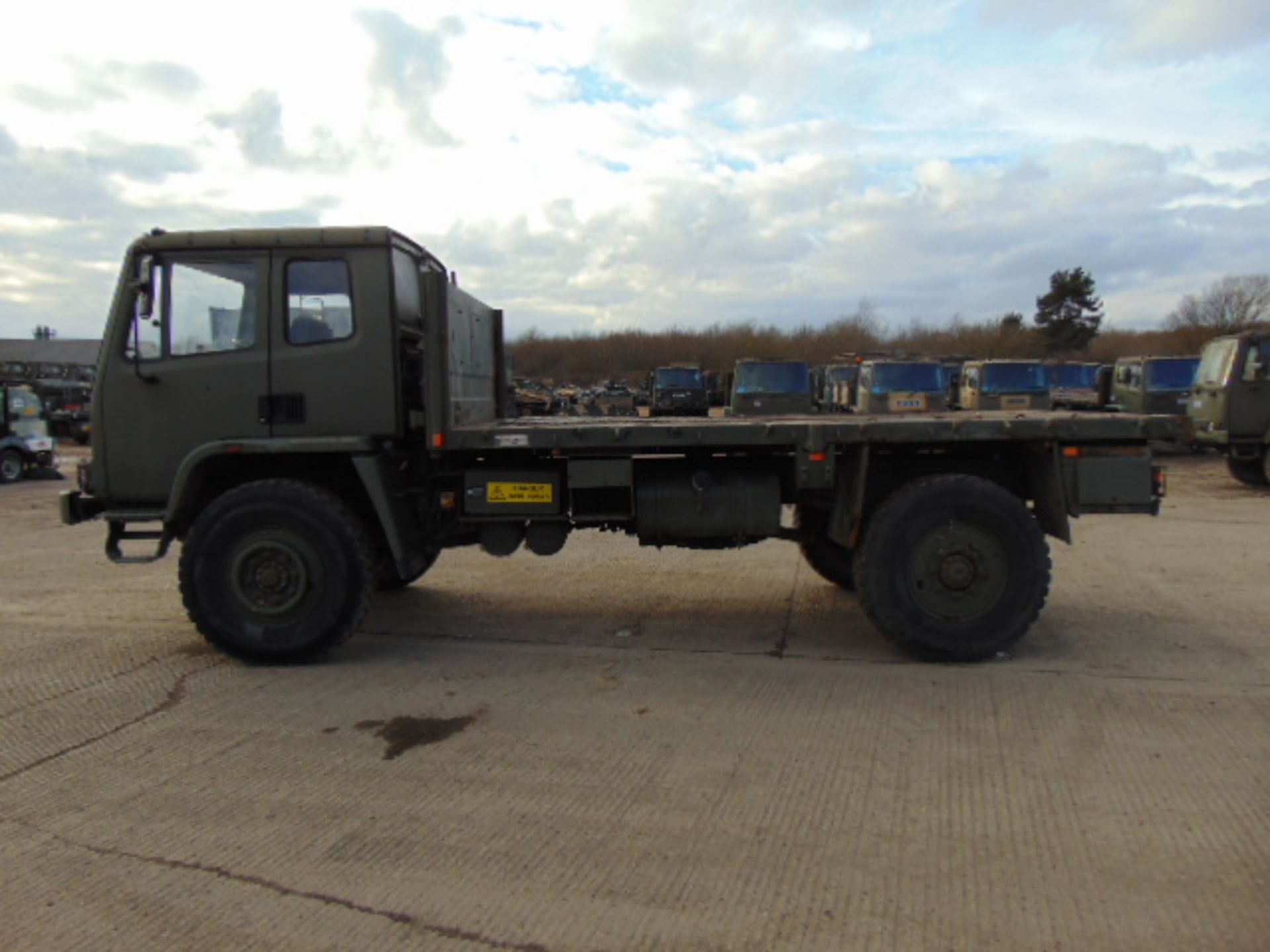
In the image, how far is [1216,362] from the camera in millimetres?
16328

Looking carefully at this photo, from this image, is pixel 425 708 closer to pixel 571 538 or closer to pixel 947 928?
pixel 947 928

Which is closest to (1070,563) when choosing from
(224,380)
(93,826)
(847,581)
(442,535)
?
(847,581)

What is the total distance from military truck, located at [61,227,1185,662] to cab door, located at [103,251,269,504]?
13 millimetres

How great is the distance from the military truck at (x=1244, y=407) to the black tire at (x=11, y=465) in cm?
2343

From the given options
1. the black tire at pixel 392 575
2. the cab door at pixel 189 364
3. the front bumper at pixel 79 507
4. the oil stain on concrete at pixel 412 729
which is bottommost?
the oil stain on concrete at pixel 412 729

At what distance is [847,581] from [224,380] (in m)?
5.09

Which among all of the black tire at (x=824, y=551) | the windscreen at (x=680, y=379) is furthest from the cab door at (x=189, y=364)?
the windscreen at (x=680, y=379)

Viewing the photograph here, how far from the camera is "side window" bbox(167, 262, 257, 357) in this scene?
19.9 feet

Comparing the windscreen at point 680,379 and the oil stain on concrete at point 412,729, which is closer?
the oil stain on concrete at point 412,729

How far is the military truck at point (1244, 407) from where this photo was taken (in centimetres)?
1540

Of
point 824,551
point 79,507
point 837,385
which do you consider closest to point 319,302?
point 79,507

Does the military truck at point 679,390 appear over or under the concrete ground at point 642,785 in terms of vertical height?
A: over

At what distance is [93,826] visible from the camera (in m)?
3.90

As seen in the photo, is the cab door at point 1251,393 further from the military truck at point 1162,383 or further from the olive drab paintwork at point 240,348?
the olive drab paintwork at point 240,348
